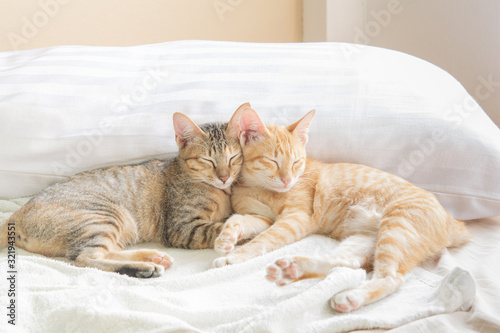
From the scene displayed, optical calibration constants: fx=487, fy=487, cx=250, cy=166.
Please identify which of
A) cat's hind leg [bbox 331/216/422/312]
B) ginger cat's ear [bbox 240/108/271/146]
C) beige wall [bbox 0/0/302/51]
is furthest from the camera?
beige wall [bbox 0/0/302/51]

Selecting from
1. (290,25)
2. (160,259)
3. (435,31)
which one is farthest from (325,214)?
(290,25)

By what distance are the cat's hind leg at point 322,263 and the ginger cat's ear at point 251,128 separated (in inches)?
19.0

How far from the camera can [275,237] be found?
1578 millimetres

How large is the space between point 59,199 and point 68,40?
1.53m

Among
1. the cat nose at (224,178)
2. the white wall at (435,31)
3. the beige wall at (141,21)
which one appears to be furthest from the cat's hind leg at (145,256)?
the white wall at (435,31)

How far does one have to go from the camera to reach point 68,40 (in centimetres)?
281

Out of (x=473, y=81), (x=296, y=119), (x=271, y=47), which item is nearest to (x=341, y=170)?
(x=296, y=119)

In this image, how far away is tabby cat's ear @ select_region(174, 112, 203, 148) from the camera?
169cm

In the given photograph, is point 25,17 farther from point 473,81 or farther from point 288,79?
point 473,81

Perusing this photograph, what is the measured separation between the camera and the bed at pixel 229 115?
1.33 meters

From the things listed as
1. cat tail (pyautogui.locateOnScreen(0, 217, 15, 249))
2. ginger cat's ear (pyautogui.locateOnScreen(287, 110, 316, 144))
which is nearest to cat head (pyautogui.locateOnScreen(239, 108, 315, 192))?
ginger cat's ear (pyautogui.locateOnScreen(287, 110, 316, 144))

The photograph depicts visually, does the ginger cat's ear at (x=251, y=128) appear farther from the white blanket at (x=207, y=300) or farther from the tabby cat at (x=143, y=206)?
the white blanket at (x=207, y=300)

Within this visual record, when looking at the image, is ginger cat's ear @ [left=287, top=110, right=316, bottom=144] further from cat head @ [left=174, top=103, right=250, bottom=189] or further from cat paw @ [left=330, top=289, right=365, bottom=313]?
cat paw @ [left=330, top=289, right=365, bottom=313]

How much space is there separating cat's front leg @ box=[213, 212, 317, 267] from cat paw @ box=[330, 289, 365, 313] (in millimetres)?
356
